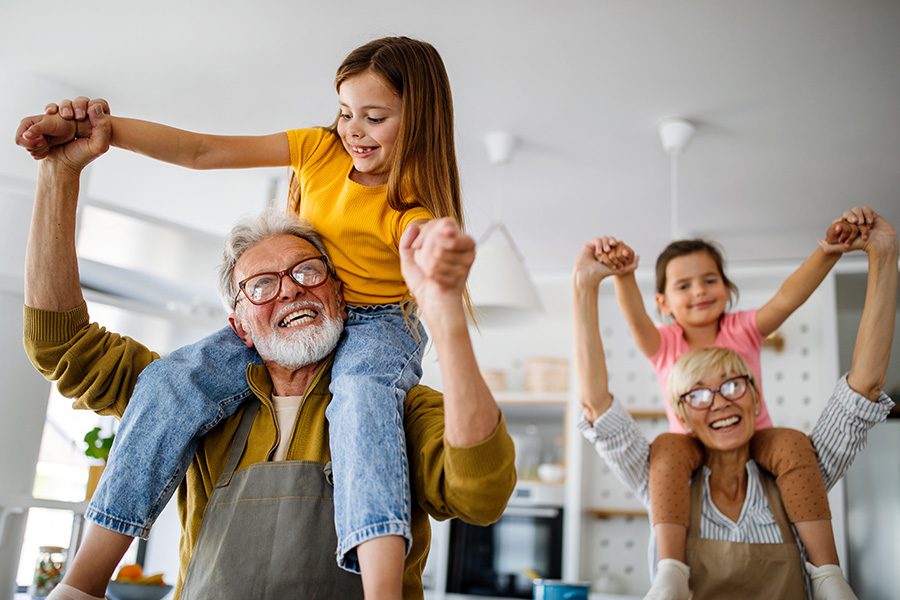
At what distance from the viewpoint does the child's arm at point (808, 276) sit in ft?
6.88

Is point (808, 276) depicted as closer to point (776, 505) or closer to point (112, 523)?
point (776, 505)

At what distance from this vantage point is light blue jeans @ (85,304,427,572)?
4.18 feet

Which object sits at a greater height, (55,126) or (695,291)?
(695,291)

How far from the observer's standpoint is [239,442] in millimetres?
1533

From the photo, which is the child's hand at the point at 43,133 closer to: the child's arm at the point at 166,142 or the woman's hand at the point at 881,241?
the child's arm at the point at 166,142

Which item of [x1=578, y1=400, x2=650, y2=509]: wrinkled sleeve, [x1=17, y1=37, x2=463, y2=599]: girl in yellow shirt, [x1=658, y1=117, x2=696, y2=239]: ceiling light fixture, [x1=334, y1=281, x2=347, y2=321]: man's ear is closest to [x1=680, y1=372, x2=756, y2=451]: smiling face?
[x1=578, y1=400, x2=650, y2=509]: wrinkled sleeve

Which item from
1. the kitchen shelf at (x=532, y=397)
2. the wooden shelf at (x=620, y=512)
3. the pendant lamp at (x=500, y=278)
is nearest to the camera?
the pendant lamp at (x=500, y=278)

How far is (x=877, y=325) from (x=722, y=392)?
38 cm

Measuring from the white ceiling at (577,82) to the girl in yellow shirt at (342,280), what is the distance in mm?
1230

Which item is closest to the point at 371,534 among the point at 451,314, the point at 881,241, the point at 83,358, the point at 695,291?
the point at 451,314

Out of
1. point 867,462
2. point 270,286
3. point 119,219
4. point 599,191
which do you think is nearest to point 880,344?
point 270,286

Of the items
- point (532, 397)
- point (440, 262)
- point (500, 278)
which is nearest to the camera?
point (440, 262)

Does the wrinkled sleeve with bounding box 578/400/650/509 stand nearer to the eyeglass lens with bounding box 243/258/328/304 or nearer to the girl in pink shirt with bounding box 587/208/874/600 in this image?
the girl in pink shirt with bounding box 587/208/874/600

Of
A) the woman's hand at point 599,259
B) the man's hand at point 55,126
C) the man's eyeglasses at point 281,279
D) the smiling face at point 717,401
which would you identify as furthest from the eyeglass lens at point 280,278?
the smiling face at point 717,401
